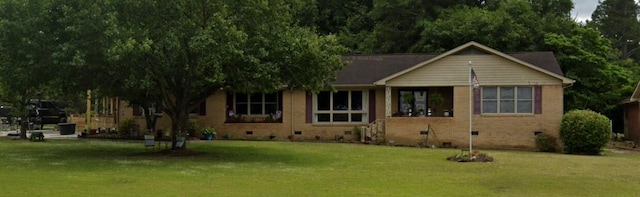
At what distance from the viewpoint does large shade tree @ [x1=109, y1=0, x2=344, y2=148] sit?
17875 millimetres

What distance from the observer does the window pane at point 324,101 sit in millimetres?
30844

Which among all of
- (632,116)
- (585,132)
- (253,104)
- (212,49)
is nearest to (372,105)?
(253,104)

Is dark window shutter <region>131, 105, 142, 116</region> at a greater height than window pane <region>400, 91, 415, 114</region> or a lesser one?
lesser

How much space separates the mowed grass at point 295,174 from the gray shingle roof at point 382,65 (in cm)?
822

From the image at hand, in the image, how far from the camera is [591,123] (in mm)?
24922

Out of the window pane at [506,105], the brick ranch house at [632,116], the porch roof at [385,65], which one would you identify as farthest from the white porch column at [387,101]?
the brick ranch house at [632,116]

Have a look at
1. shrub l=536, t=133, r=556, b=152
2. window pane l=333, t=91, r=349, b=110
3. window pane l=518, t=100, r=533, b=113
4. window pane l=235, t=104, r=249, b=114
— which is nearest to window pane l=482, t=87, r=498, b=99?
window pane l=518, t=100, r=533, b=113

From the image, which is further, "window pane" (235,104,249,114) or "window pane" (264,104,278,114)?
"window pane" (235,104,249,114)

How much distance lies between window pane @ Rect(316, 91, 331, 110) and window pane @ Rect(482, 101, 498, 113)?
7.15 m

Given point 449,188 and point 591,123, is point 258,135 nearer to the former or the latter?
point 591,123

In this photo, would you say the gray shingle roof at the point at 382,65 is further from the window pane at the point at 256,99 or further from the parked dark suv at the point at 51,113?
the parked dark suv at the point at 51,113

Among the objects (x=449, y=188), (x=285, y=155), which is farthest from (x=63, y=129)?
(x=449, y=188)

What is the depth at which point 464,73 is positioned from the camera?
1115 inches

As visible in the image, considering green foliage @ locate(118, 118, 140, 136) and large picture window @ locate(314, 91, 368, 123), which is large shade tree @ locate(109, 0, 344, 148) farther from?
green foliage @ locate(118, 118, 140, 136)
